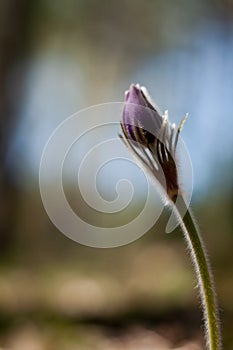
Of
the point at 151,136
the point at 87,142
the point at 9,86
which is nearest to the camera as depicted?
the point at 151,136

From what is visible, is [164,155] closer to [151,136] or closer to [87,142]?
[151,136]

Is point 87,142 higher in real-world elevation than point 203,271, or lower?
higher

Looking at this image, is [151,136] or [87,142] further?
[87,142]

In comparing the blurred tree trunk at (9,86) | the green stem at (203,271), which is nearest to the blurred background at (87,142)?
the blurred tree trunk at (9,86)

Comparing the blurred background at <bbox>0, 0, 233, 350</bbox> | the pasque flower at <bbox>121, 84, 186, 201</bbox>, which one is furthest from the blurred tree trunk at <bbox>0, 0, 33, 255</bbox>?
the pasque flower at <bbox>121, 84, 186, 201</bbox>

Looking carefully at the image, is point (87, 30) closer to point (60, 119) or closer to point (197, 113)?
point (60, 119)

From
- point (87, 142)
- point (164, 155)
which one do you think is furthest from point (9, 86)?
point (164, 155)

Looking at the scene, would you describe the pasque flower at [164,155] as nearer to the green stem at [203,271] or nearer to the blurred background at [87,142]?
the green stem at [203,271]

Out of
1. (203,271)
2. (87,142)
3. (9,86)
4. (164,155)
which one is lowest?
(203,271)
